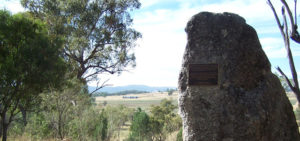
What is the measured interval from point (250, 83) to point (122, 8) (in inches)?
530

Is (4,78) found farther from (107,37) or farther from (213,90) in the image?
(107,37)

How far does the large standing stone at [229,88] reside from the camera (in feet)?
14.1

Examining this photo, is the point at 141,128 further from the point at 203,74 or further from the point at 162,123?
the point at 203,74

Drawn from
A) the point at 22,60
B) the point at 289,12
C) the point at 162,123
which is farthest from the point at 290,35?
the point at 162,123

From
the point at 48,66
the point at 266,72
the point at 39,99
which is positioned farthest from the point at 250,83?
the point at 39,99

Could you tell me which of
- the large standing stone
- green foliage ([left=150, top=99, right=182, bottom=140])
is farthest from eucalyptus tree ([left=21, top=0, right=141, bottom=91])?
the large standing stone

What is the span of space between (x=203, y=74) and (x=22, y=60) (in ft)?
18.3

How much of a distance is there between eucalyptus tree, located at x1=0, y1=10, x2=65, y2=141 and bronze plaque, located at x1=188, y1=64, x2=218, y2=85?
5.22 meters

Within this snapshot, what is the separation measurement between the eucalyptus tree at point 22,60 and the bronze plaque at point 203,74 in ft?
17.1

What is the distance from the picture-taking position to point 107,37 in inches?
648

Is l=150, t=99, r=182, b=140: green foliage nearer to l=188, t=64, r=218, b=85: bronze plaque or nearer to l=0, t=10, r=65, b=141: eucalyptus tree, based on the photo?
l=0, t=10, r=65, b=141: eucalyptus tree

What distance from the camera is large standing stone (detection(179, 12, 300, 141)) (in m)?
4.29

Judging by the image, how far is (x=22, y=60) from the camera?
7703 mm

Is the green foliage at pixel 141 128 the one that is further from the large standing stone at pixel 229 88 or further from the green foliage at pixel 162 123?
the large standing stone at pixel 229 88
